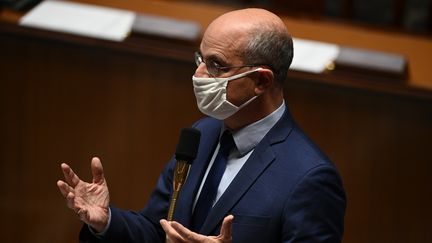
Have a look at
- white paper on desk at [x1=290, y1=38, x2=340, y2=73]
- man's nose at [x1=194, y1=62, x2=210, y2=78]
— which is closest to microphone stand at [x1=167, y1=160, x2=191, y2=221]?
man's nose at [x1=194, y1=62, x2=210, y2=78]

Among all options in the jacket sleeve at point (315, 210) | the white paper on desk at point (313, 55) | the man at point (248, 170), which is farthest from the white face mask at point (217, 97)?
the white paper on desk at point (313, 55)

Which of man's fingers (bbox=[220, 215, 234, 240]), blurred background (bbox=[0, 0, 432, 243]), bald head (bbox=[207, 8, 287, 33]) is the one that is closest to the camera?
man's fingers (bbox=[220, 215, 234, 240])

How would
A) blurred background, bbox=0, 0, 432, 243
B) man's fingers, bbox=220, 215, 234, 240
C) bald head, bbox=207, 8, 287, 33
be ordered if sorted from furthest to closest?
blurred background, bbox=0, 0, 432, 243 → bald head, bbox=207, 8, 287, 33 → man's fingers, bbox=220, 215, 234, 240

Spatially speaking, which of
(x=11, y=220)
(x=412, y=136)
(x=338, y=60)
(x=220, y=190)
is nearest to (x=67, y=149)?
(x=11, y=220)

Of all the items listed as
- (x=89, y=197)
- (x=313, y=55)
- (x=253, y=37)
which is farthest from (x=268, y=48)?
(x=313, y=55)

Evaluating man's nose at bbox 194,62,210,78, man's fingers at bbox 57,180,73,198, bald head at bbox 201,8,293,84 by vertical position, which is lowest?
man's fingers at bbox 57,180,73,198

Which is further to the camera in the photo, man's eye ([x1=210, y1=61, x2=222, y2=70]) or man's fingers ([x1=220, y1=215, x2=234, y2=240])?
man's eye ([x1=210, y1=61, x2=222, y2=70])

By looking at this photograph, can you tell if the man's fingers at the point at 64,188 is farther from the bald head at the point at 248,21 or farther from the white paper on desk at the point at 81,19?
the white paper on desk at the point at 81,19

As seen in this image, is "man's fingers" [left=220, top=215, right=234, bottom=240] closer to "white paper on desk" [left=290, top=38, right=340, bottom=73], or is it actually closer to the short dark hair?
the short dark hair

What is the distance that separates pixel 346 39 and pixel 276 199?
2.65 feet

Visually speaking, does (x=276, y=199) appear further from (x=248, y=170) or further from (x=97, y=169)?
(x=97, y=169)

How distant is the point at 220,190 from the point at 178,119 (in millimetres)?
691

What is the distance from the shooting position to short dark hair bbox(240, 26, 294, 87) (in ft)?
3.13

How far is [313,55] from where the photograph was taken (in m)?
1.63
